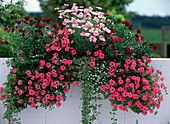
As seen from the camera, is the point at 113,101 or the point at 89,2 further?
the point at 89,2

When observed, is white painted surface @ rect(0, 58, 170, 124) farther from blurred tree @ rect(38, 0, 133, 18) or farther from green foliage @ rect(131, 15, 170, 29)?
green foliage @ rect(131, 15, 170, 29)

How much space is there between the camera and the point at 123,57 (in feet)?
9.99

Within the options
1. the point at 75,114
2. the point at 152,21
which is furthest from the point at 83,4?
the point at 152,21

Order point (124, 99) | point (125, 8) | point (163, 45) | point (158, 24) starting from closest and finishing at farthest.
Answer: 1. point (124, 99)
2. point (163, 45)
3. point (125, 8)
4. point (158, 24)

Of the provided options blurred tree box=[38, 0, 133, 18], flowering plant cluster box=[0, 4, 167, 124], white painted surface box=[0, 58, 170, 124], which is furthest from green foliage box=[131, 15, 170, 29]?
flowering plant cluster box=[0, 4, 167, 124]

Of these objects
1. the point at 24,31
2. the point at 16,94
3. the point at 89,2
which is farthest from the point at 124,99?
the point at 89,2

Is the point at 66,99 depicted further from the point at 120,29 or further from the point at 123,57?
the point at 120,29

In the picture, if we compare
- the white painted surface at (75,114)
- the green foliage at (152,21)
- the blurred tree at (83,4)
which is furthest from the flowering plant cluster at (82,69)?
the green foliage at (152,21)

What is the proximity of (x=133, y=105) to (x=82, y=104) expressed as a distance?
63 cm

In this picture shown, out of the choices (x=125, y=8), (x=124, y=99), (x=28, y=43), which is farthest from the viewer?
(x=125, y=8)

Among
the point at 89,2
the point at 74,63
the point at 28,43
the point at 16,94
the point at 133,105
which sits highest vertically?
the point at 89,2

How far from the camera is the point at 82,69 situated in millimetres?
2977

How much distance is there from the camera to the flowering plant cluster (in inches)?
114

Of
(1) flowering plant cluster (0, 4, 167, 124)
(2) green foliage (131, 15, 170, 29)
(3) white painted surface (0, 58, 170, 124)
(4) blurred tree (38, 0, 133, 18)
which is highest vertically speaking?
(2) green foliage (131, 15, 170, 29)
